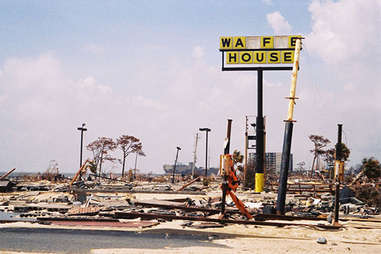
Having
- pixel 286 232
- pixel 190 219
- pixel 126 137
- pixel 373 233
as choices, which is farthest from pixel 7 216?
pixel 126 137

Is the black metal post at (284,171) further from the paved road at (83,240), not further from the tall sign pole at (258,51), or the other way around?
the tall sign pole at (258,51)

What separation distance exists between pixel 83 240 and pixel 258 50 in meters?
22.0

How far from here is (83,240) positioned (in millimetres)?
11375

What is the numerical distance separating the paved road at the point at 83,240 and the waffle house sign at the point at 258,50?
19548 mm

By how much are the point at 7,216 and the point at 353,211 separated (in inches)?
590

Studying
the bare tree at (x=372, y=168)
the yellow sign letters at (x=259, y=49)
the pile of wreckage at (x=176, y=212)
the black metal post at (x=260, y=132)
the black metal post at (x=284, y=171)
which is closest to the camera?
the pile of wreckage at (x=176, y=212)

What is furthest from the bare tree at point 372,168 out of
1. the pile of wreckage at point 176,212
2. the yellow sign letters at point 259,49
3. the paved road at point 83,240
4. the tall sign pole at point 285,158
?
the paved road at point 83,240

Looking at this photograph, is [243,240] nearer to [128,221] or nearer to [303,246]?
[303,246]

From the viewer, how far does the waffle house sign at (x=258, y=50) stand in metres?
29.9

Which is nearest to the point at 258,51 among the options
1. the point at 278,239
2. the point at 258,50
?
the point at 258,50

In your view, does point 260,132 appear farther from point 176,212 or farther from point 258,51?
point 176,212

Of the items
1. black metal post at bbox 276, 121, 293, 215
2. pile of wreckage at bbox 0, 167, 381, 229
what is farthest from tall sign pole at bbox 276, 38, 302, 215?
pile of wreckage at bbox 0, 167, 381, 229

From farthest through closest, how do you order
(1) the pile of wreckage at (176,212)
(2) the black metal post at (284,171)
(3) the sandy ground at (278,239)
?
1. (2) the black metal post at (284,171)
2. (1) the pile of wreckage at (176,212)
3. (3) the sandy ground at (278,239)

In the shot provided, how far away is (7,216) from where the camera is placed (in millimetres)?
17312
